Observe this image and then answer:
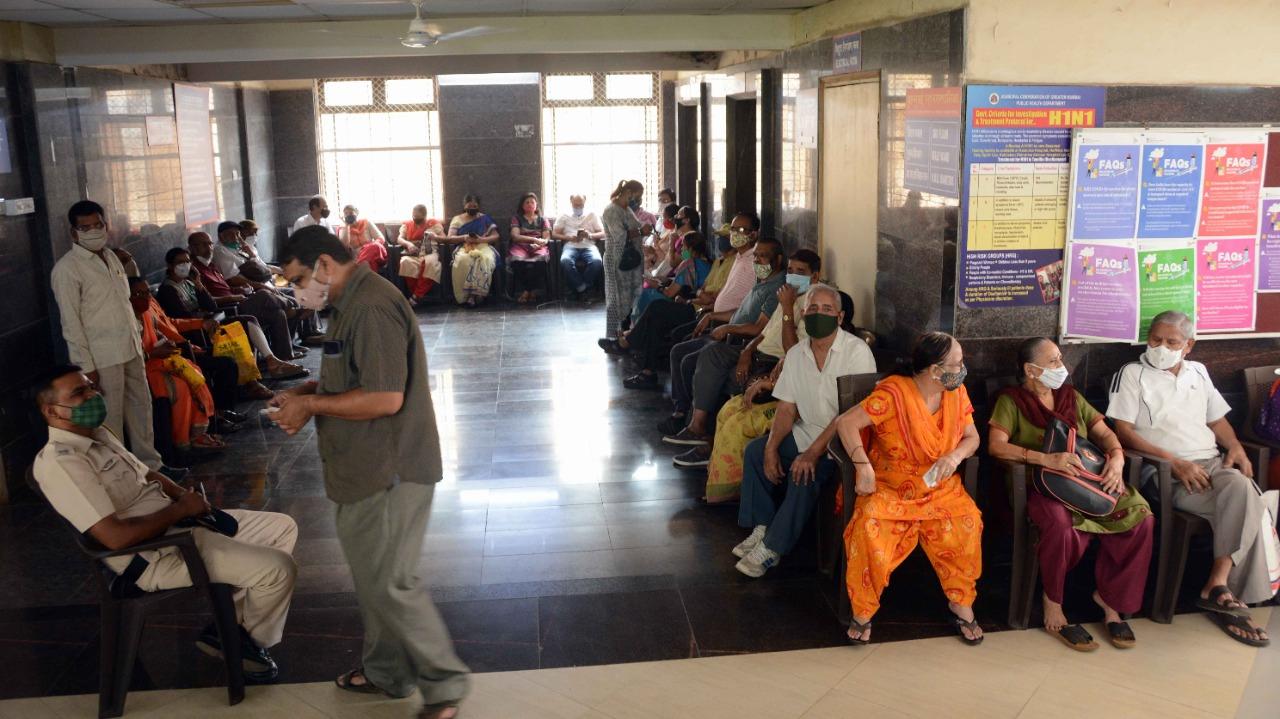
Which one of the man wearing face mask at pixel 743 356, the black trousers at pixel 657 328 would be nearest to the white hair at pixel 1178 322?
the man wearing face mask at pixel 743 356

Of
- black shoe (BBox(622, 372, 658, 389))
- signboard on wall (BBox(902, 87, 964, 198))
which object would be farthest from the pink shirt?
signboard on wall (BBox(902, 87, 964, 198))

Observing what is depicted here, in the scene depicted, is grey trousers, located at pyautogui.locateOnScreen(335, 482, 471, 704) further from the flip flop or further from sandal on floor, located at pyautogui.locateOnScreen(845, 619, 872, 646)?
the flip flop

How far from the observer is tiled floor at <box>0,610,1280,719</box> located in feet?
12.1

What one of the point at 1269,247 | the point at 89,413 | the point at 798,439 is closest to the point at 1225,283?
the point at 1269,247

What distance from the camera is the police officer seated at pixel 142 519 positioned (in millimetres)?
3580

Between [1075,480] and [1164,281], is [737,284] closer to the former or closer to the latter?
[1164,281]

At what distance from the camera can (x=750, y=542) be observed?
4945 mm

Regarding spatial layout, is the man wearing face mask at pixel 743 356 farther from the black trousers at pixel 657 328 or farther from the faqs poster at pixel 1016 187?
the black trousers at pixel 657 328

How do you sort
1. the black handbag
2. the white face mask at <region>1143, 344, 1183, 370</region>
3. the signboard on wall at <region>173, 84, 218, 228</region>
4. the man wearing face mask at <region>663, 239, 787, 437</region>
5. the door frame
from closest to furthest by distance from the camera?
the black handbag
the white face mask at <region>1143, 344, 1183, 370</region>
the door frame
the man wearing face mask at <region>663, 239, 787, 437</region>
the signboard on wall at <region>173, 84, 218, 228</region>

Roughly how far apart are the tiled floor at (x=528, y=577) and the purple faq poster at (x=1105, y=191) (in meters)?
1.36

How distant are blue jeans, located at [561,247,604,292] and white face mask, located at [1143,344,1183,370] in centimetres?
790

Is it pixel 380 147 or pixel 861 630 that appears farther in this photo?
pixel 380 147

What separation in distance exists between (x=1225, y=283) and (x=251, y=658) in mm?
4449

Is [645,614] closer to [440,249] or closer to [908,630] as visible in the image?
[908,630]
